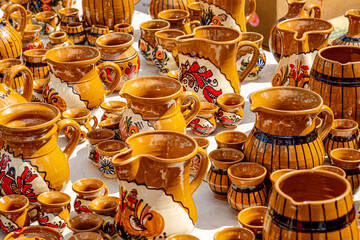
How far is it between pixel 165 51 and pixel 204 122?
0.51 meters

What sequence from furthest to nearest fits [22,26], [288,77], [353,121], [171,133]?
[22,26] < [288,77] < [353,121] < [171,133]

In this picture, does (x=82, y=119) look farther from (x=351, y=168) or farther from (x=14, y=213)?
(x=351, y=168)

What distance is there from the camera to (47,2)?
125 inches

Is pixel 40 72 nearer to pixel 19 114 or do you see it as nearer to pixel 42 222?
pixel 19 114

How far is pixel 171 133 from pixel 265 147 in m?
0.28

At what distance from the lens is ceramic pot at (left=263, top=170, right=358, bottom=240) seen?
3.66 feet

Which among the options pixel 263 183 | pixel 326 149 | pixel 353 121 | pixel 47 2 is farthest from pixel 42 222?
pixel 47 2

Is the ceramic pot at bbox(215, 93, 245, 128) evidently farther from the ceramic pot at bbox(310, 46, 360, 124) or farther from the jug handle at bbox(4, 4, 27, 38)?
the jug handle at bbox(4, 4, 27, 38)

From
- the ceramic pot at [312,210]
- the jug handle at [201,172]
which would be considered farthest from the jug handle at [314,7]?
the ceramic pot at [312,210]

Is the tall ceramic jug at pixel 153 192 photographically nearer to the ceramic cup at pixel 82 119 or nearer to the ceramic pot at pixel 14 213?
the ceramic pot at pixel 14 213

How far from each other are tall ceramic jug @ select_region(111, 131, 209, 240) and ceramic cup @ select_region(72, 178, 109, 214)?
149 mm

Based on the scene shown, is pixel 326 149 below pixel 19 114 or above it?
below

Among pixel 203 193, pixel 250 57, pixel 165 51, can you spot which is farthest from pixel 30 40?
pixel 203 193

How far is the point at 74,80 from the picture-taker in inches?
78.5
